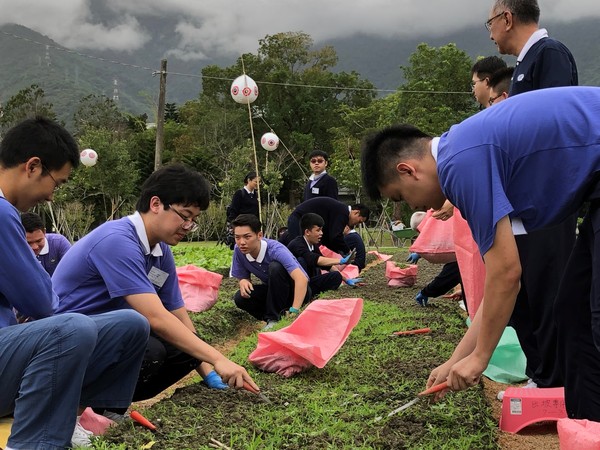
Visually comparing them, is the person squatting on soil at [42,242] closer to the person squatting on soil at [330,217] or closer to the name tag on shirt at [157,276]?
the name tag on shirt at [157,276]

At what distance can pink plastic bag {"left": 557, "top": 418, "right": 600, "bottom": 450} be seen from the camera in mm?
1663

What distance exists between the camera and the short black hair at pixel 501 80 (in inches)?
154

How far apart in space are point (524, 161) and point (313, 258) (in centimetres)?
480

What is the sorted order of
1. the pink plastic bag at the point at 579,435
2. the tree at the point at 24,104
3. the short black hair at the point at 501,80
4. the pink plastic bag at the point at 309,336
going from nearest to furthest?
the pink plastic bag at the point at 579,435, the pink plastic bag at the point at 309,336, the short black hair at the point at 501,80, the tree at the point at 24,104

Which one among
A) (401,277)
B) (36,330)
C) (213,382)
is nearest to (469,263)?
(213,382)

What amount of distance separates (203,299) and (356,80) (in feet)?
113

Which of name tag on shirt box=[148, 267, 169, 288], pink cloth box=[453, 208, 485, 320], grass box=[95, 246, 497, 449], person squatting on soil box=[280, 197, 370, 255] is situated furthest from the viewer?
person squatting on soil box=[280, 197, 370, 255]

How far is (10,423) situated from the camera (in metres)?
2.34

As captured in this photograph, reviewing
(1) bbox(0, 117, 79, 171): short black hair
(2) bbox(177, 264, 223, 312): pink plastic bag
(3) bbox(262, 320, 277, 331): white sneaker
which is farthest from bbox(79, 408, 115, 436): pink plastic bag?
(2) bbox(177, 264, 223, 312): pink plastic bag

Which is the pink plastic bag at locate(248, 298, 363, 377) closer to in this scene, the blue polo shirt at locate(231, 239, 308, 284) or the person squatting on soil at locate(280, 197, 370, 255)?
the blue polo shirt at locate(231, 239, 308, 284)

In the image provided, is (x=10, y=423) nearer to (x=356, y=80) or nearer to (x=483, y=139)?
(x=483, y=139)

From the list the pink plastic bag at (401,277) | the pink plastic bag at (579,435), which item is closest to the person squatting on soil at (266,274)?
the pink plastic bag at (401,277)

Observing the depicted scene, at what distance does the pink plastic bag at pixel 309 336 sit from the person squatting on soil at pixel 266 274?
1.63m

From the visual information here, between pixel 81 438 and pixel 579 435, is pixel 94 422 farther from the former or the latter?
pixel 579 435
